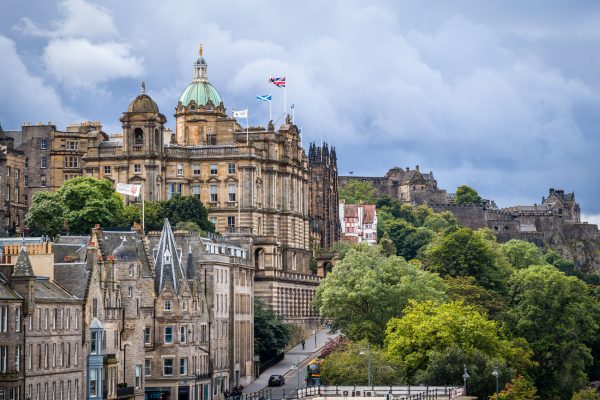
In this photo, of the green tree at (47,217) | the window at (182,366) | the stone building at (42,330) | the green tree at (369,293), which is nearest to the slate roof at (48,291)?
the stone building at (42,330)

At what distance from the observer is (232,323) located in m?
156

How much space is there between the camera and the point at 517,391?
486ft

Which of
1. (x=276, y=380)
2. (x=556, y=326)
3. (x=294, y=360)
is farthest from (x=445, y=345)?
(x=556, y=326)

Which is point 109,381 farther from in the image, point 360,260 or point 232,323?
point 360,260

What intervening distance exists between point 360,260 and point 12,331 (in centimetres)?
6725

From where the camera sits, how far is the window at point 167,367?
142 m

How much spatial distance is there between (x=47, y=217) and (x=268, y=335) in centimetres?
2953

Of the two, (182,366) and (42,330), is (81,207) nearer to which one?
(182,366)

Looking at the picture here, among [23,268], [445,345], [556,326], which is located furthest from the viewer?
[556,326]

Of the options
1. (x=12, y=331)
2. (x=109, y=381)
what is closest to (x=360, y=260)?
(x=109, y=381)

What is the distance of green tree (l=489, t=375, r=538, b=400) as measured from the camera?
477 feet

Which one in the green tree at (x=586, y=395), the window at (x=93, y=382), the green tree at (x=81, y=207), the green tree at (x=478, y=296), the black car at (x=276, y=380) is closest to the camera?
the window at (x=93, y=382)

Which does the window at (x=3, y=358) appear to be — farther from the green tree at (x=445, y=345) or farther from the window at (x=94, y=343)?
the green tree at (x=445, y=345)

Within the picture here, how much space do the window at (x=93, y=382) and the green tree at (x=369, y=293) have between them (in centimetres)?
4094
